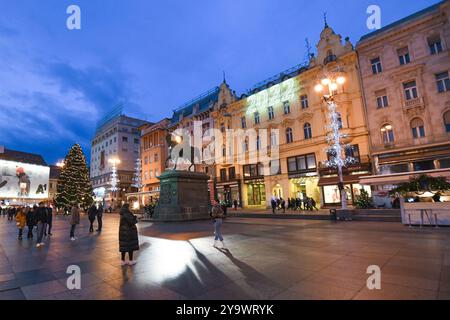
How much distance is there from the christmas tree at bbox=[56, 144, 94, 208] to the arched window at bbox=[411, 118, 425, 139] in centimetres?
4464

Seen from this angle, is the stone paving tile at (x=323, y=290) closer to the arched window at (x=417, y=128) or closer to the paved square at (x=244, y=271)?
the paved square at (x=244, y=271)

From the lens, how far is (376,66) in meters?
25.4

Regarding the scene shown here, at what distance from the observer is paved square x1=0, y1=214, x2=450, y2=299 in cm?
413

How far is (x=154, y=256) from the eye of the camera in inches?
279

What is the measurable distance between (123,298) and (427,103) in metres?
27.9

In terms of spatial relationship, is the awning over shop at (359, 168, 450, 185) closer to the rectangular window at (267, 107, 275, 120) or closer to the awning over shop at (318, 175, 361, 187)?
the awning over shop at (318, 175, 361, 187)

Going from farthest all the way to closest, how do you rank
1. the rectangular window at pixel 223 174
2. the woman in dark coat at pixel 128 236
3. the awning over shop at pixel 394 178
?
the rectangular window at pixel 223 174, the awning over shop at pixel 394 178, the woman in dark coat at pixel 128 236

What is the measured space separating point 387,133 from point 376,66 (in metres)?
7.26

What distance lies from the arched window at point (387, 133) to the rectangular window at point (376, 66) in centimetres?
586

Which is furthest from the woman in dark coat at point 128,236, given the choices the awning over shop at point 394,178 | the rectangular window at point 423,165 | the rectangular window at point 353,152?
the rectangular window at point 423,165

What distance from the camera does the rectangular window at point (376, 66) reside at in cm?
2514

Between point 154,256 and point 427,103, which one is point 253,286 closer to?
point 154,256

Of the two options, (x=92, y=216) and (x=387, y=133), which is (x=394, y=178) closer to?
(x=387, y=133)
